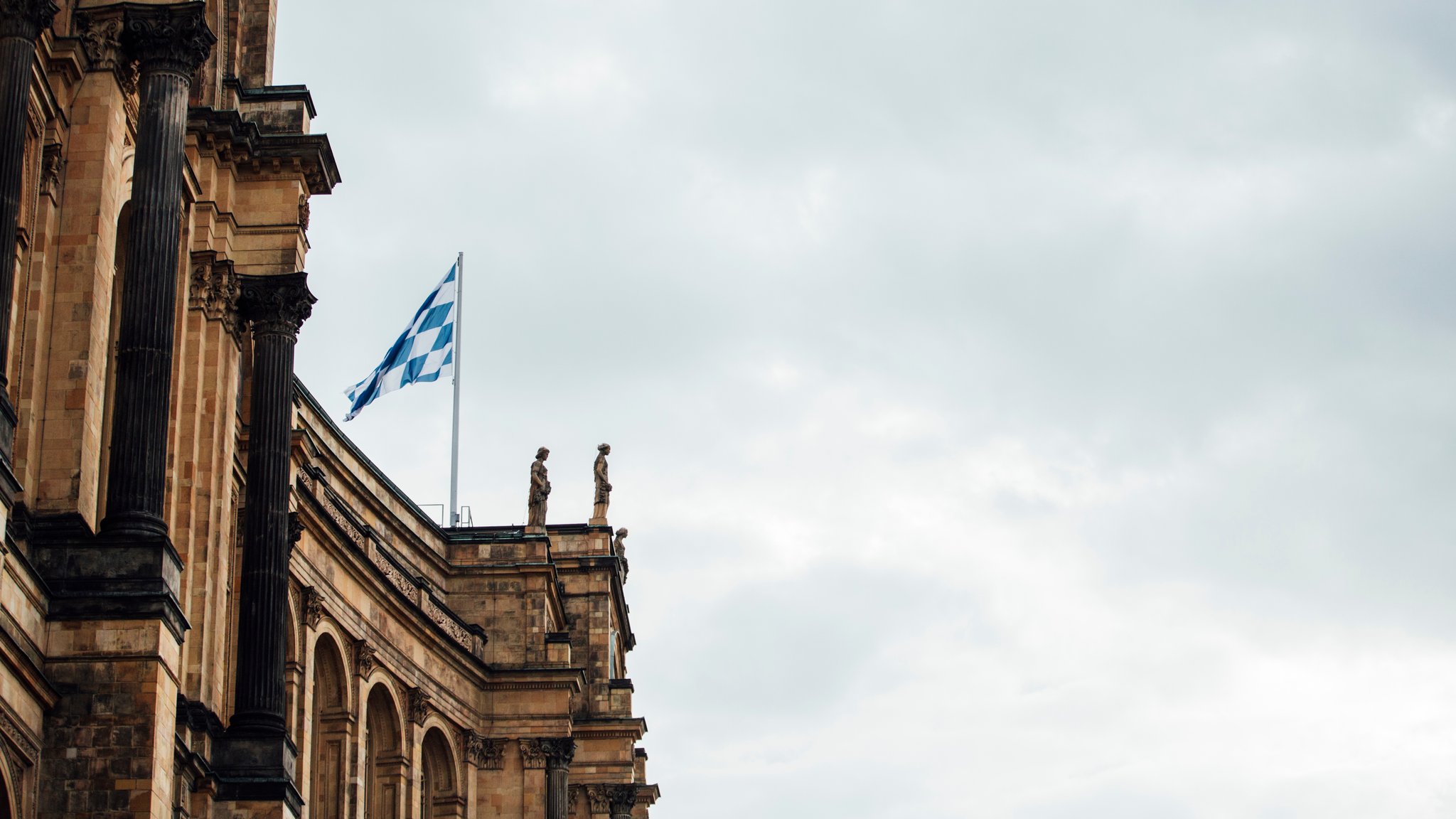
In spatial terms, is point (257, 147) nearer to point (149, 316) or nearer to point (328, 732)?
point (149, 316)

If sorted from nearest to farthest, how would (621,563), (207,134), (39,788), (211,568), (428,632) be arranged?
(39,788) → (211,568) → (207,134) → (428,632) → (621,563)

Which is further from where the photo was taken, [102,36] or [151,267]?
→ [102,36]

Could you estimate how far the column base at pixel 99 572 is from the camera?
2830 centimetres

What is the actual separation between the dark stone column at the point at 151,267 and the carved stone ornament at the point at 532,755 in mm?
32211

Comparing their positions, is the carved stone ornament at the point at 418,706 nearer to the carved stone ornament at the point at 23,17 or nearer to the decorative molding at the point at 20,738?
the decorative molding at the point at 20,738

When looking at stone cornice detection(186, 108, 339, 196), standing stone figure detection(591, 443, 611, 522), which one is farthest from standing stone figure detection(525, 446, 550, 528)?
stone cornice detection(186, 108, 339, 196)

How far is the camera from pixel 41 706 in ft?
91.2

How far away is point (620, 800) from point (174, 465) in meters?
38.3

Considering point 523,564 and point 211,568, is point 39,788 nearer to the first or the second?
point 211,568

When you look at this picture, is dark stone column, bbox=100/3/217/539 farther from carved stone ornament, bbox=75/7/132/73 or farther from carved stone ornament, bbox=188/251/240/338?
carved stone ornament, bbox=188/251/240/338

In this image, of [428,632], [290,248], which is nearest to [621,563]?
[428,632]

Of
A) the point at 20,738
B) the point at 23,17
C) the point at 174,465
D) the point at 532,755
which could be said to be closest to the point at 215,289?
the point at 174,465

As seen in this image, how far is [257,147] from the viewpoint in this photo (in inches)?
1535

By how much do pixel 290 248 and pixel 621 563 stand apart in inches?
1557
